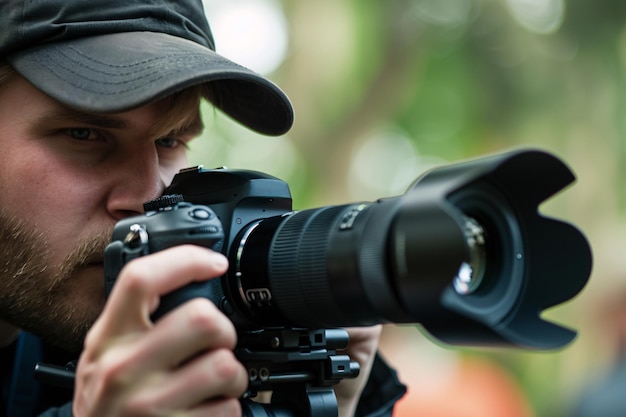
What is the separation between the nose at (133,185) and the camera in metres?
1.49

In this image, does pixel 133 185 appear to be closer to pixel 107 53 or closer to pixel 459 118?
pixel 107 53

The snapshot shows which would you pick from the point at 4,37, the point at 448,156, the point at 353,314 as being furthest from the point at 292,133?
the point at 353,314

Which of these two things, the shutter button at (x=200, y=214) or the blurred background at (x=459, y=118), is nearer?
the shutter button at (x=200, y=214)

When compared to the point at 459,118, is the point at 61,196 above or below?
above

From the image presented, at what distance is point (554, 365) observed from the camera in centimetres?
614

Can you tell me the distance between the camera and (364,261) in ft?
3.73

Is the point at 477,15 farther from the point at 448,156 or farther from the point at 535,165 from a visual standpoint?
the point at 535,165

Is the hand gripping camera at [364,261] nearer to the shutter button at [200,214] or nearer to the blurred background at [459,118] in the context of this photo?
the shutter button at [200,214]

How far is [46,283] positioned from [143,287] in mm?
541

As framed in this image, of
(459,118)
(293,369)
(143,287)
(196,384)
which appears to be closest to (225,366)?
(196,384)

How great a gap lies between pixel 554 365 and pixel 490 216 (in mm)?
5343

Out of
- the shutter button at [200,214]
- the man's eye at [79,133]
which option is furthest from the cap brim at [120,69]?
the shutter button at [200,214]

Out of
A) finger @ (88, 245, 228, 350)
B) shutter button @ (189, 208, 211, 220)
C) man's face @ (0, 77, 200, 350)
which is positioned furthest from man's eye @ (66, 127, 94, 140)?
finger @ (88, 245, 228, 350)

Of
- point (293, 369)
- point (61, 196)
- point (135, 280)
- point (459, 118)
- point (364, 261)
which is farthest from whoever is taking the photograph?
point (459, 118)
